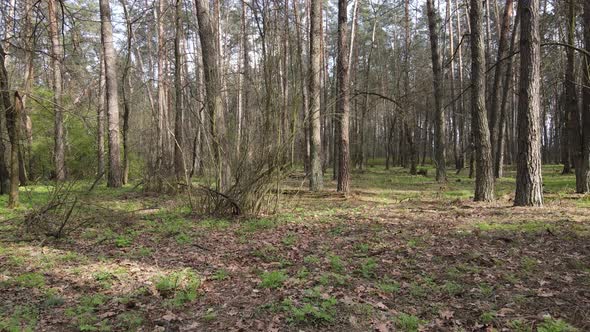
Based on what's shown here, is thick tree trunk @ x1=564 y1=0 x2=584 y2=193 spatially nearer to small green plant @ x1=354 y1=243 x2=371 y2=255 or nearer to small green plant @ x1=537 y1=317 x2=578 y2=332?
small green plant @ x1=354 y1=243 x2=371 y2=255

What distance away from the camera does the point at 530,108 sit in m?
7.62

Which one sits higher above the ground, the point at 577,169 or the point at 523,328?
the point at 577,169

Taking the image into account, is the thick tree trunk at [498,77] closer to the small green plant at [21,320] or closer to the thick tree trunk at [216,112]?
the thick tree trunk at [216,112]

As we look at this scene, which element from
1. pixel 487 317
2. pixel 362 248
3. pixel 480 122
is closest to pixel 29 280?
pixel 362 248

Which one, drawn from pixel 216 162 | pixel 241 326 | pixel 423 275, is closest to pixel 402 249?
pixel 423 275

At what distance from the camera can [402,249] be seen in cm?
543

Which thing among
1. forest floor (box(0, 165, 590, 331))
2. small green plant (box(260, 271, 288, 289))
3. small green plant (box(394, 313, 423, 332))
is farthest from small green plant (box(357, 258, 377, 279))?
small green plant (box(394, 313, 423, 332))

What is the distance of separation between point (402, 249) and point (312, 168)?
6145mm

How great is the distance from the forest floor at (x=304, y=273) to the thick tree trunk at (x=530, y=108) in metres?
0.57

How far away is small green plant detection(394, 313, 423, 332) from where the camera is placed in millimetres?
3238

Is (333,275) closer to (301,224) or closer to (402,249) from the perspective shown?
(402,249)

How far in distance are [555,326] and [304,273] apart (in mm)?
2389

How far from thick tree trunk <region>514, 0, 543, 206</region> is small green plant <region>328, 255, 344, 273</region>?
485 centimetres

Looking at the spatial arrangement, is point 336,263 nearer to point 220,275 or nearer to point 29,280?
point 220,275
